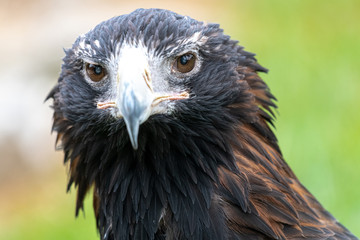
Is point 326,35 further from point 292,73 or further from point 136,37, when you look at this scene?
point 136,37

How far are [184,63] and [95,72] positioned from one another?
472 mm

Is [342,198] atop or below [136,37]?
below

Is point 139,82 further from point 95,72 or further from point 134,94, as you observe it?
point 95,72

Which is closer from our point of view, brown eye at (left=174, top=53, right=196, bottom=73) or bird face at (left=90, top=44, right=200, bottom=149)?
bird face at (left=90, top=44, right=200, bottom=149)

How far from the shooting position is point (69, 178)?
3.72 meters

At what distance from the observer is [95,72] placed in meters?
3.24

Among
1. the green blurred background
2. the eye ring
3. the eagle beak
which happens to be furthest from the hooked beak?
the green blurred background

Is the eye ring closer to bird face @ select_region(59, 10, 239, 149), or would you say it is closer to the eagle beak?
bird face @ select_region(59, 10, 239, 149)

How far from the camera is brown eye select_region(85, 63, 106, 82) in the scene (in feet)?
10.5

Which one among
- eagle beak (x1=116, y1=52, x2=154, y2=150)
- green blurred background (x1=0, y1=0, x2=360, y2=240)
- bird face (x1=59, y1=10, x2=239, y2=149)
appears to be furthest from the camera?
green blurred background (x1=0, y1=0, x2=360, y2=240)

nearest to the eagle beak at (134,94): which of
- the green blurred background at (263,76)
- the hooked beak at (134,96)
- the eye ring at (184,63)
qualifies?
the hooked beak at (134,96)

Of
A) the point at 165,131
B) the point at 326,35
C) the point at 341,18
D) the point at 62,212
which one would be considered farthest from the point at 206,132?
the point at 341,18

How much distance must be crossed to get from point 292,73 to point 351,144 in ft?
5.15

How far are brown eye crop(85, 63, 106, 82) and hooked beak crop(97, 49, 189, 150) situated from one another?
146 mm
